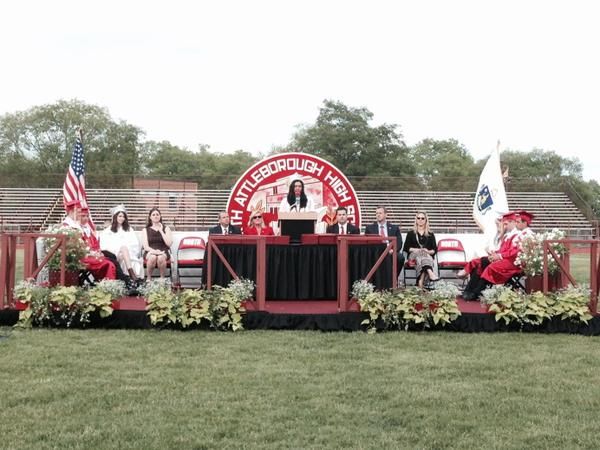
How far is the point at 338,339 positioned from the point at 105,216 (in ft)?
86.0

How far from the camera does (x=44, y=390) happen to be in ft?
16.6

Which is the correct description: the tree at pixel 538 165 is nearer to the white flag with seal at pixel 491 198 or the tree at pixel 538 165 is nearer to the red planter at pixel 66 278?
the white flag with seal at pixel 491 198

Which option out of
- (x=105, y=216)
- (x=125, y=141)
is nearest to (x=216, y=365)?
(x=105, y=216)

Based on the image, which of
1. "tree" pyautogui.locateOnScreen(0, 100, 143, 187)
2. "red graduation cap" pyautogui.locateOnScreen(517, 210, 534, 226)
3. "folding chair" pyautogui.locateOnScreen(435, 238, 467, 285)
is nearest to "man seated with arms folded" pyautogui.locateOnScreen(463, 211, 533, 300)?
"red graduation cap" pyautogui.locateOnScreen(517, 210, 534, 226)

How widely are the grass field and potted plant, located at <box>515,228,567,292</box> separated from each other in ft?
4.06

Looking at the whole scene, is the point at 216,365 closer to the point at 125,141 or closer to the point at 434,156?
the point at 125,141

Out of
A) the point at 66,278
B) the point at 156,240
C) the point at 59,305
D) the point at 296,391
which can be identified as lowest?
the point at 296,391

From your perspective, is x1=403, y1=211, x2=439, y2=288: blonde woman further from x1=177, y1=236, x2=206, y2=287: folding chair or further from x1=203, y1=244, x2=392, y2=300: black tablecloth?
x1=177, y1=236, x2=206, y2=287: folding chair

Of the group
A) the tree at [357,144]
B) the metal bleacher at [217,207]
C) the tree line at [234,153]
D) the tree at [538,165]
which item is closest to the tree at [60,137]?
the tree line at [234,153]

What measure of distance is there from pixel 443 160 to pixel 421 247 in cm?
5115

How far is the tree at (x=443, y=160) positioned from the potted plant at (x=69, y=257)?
39.8 metres

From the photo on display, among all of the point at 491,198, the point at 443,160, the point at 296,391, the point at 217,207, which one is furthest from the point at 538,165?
the point at 296,391

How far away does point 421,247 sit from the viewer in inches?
431

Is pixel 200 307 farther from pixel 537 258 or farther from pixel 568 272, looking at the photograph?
pixel 568 272
